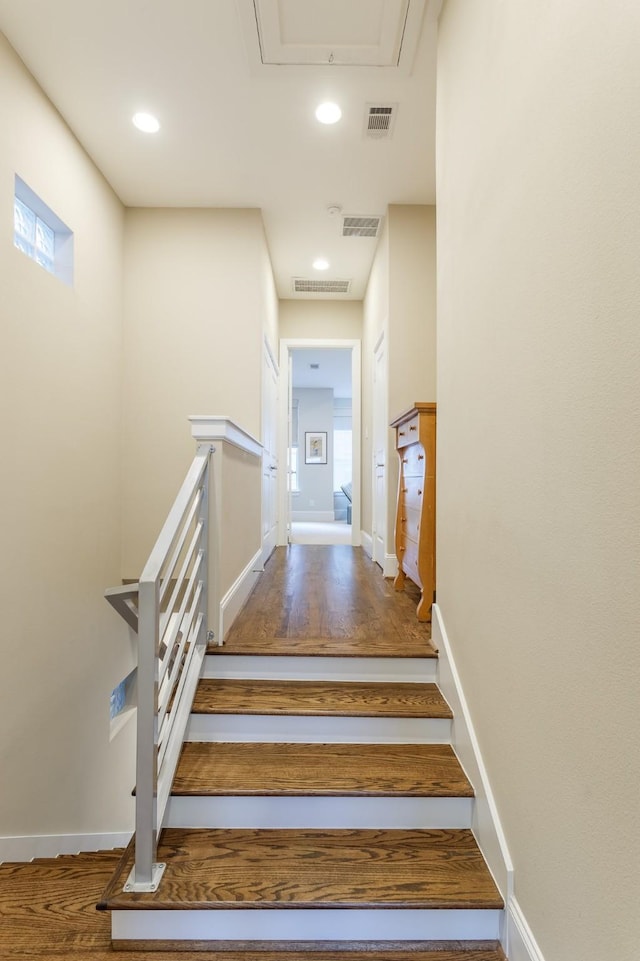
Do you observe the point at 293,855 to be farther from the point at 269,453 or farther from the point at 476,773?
the point at 269,453

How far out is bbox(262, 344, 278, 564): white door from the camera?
4.17 meters

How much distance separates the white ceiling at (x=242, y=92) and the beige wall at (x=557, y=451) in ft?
3.25

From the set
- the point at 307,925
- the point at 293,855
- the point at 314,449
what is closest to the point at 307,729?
the point at 293,855

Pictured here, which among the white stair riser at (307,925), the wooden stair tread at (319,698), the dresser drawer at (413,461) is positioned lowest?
the white stair riser at (307,925)

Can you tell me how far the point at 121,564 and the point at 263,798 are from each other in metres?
2.65

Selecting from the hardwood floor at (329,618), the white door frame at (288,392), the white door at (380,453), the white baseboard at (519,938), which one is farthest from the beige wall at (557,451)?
the white door frame at (288,392)

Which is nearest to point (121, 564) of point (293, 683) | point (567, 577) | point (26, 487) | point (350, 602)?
point (26, 487)

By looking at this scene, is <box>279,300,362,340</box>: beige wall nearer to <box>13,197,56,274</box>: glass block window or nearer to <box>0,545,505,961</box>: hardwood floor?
<box>13,197,56,274</box>: glass block window

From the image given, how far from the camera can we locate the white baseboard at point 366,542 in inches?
186

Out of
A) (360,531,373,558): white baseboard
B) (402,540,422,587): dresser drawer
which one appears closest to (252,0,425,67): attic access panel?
(402,540,422,587): dresser drawer

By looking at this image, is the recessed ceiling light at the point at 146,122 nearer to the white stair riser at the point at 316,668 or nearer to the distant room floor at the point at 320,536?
the white stair riser at the point at 316,668

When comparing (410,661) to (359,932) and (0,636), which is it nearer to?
(359,932)

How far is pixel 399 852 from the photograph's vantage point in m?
1.46

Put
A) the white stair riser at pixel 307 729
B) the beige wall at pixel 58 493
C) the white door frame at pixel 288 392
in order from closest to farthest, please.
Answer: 1. the white stair riser at pixel 307 729
2. the beige wall at pixel 58 493
3. the white door frame at pixel 288 392
